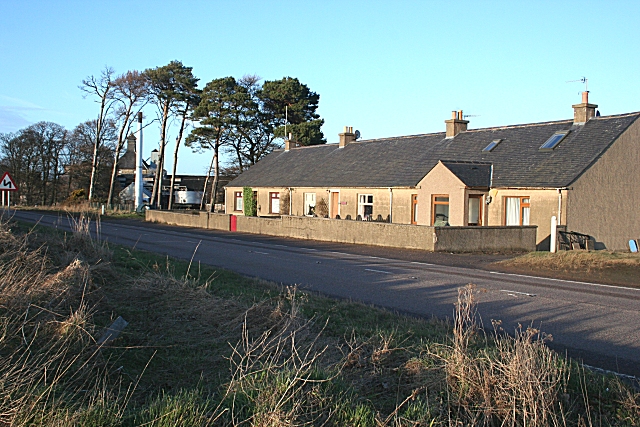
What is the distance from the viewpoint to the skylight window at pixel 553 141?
103ft

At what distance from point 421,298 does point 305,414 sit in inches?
311

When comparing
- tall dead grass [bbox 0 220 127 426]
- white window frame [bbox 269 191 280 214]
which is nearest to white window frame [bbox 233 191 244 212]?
white window frame [bbox 269 191 280 214]

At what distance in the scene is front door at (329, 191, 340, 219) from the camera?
40.5 m

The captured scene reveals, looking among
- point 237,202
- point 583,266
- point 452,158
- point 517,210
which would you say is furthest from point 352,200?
point 583,266

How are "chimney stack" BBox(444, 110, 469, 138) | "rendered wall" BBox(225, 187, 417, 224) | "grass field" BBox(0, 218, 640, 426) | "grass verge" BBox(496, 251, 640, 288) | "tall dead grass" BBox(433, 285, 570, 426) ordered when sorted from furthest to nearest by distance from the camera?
1. "chimney stack" BBox(444, 110, 469, 138)
2. "rendered wall" BBox(225, 187, 417, 224)
3. "grass verge" BBox(496, 251, 640, 288)
4. "tall dead grass" BBox(433, 285, 570, 426)
5. "grass field" BBox(0, 218, 640, 426)

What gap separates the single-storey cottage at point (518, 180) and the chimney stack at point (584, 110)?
2.6 inches

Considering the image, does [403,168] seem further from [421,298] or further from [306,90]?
[306,90]

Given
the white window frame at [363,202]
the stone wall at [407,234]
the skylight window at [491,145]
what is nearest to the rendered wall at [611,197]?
the stone wall at [407,234]

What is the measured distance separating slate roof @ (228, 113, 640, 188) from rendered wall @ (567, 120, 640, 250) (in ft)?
1.95

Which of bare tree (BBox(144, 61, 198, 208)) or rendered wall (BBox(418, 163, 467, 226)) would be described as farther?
bare tree (BBox(144, 61, 198, 208))

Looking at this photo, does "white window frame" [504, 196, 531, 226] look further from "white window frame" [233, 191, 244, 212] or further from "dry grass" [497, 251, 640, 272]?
"white window frame" [233, 191, 244, 212]

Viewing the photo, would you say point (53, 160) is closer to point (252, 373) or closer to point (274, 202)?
point (274, 202)

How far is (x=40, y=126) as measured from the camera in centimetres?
7569

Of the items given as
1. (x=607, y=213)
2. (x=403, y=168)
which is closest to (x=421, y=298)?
(x=607, y=213)
